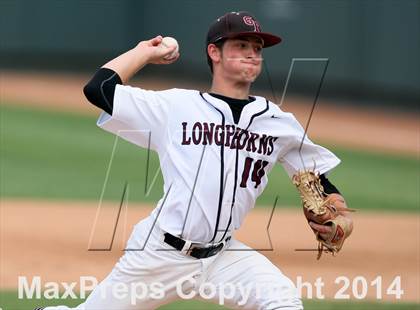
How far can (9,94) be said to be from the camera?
58.5ft

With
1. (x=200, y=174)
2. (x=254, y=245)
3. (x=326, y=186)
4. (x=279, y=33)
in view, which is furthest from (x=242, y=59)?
(x=279, y=33)

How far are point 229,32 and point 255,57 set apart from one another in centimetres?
15

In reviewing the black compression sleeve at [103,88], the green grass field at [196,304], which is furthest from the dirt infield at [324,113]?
the black compression sleeve at [103,88]

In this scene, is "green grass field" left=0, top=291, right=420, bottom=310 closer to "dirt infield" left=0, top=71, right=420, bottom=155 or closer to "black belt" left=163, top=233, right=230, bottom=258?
"black belt" left=163, top=233, right=230, bottom=258

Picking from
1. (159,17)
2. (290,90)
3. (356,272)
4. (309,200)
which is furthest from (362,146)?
(309,200)

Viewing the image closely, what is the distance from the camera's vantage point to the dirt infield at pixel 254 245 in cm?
703

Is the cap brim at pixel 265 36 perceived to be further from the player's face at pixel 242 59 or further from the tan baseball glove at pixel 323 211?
the tan baseball glove at pixel 323 211

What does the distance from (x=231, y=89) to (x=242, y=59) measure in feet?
0.49

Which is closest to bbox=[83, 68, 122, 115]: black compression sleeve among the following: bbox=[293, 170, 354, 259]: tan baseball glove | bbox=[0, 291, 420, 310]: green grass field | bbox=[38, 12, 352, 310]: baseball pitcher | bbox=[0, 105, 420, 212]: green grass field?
bbox=[38, 12, 352, 310]: baseball pitcher

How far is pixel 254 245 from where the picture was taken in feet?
27.5

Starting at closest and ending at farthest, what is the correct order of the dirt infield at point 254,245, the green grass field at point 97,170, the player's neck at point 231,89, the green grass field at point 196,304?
1. the player's neck at point 231,89
2. the green grass field at point 196,304
3. the dirt infield at point 254,245
4. the green grass field at point 97,170

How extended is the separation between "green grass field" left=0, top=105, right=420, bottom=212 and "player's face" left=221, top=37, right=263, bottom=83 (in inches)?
264

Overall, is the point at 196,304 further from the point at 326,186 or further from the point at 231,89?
the point at 231,89

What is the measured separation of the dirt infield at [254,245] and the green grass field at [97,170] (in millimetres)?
650
